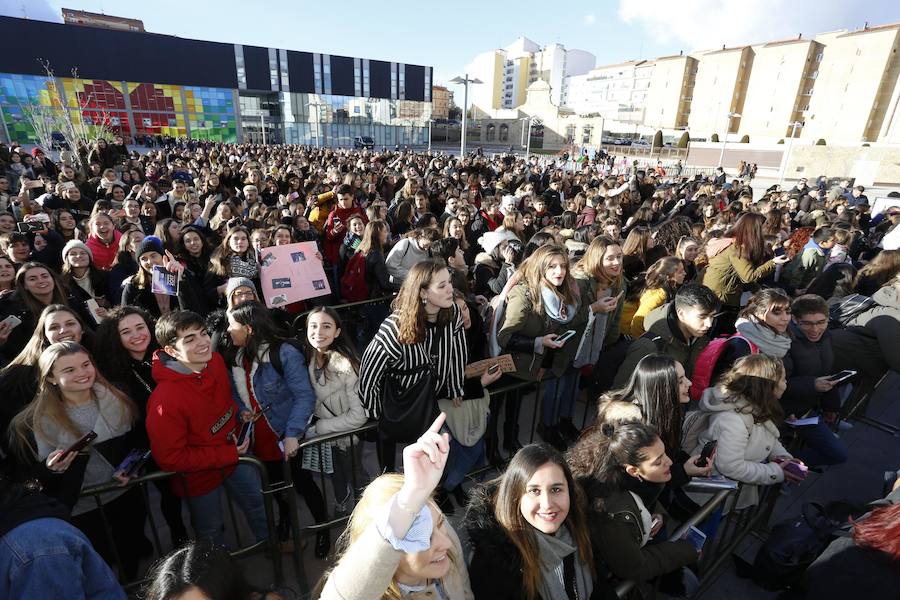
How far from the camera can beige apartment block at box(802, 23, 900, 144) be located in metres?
46.9

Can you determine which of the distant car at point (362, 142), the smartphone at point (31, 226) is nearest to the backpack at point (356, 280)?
the smartphone at point (31, 226)

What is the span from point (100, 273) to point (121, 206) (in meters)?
4.14

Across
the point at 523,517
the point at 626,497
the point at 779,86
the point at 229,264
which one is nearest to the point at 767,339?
the point at 626,497

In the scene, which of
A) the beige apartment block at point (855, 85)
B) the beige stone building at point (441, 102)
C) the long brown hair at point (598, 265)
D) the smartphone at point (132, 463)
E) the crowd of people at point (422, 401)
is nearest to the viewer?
the crowd of people at point (422, 401)

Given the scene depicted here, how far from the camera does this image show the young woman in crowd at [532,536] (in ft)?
6.45

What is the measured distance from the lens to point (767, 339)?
141 inches

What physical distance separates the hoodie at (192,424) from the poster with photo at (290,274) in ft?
7.31

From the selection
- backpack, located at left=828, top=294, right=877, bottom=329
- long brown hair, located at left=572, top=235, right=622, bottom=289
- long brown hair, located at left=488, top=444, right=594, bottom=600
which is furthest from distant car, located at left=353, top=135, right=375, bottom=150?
long brown hair, located at left=488, top=444, right=594, bottom=600

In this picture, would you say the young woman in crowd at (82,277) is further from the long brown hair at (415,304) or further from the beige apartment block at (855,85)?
the beige apartment block at (855,85)

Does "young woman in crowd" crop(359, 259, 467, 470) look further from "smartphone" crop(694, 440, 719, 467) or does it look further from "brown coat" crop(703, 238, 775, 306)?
"brown coat" crop(703, 238, 775, 306)

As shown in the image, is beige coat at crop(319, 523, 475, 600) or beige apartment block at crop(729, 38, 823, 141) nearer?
beige coat at crop(319, 523, 475, 600)

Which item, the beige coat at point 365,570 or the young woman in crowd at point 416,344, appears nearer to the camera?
the beige coat at point 365,570

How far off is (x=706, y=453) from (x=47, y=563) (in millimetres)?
3443

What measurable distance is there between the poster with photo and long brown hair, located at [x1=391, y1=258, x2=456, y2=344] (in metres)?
2.51
